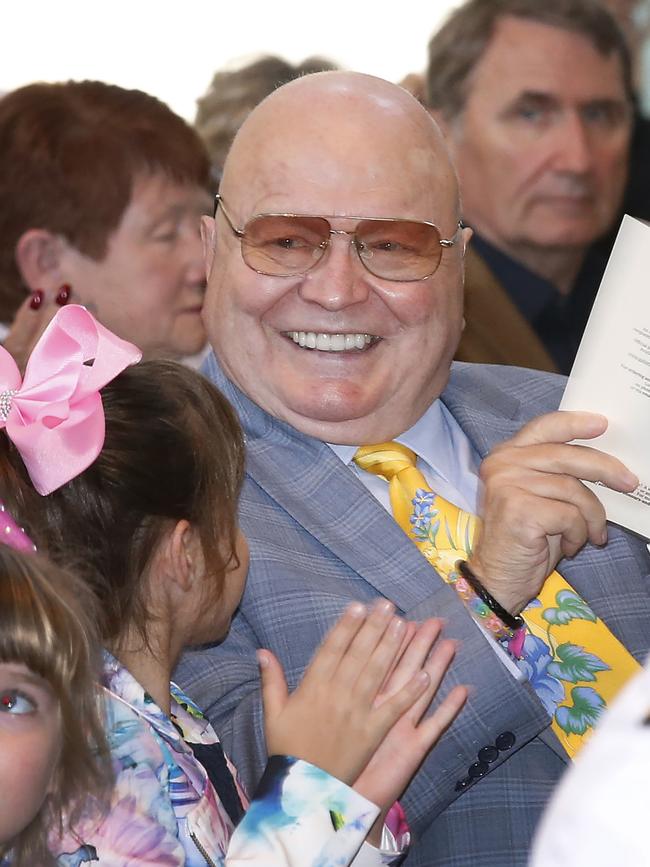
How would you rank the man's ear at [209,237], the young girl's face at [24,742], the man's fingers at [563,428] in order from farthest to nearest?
the man's ear at [209,237]
the man's fingers at [563,428]
the young girl's face at [24,742]

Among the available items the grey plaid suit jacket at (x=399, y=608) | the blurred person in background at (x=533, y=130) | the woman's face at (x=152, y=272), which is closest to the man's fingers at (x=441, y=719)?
the grey plaid suit jacket at (x=399, y=608)

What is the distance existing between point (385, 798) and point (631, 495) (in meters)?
0.54

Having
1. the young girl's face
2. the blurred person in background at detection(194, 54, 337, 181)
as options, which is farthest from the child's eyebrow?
the blurred person in background at detection(194, 54, 337, 181)

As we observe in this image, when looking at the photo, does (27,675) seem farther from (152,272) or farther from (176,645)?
(152,272)

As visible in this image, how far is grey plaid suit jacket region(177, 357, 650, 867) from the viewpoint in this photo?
203 cm

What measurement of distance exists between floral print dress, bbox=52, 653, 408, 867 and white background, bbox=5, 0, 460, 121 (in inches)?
125

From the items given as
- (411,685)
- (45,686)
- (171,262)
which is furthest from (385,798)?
(171,262)

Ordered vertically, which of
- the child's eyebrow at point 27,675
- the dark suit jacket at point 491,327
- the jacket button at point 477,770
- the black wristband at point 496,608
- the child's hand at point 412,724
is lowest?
the dark suit jacket at point 491,327

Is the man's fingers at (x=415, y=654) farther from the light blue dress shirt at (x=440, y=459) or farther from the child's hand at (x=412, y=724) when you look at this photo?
the light blue dress shirt at (x=440, y=459)

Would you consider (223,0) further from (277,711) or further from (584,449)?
(277,711)

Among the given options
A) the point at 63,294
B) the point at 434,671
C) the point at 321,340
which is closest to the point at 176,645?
the point at 434,671

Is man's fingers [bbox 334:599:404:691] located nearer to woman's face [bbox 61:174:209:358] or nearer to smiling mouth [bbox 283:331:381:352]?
smiling mouth [bbox 283:331:381:352]

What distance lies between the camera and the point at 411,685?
1.87 meters

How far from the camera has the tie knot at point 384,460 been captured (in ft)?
7.88
